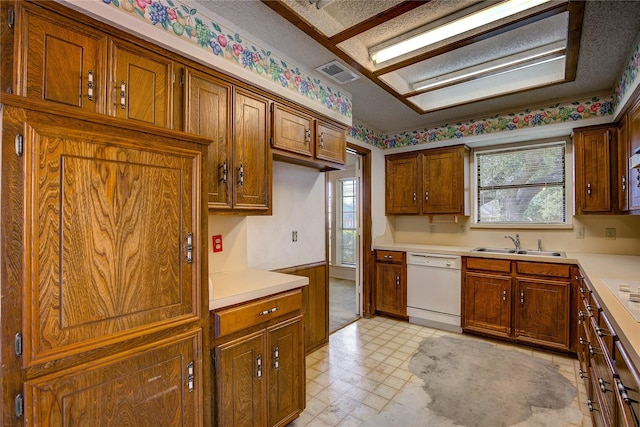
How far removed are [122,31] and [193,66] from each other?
36 cm

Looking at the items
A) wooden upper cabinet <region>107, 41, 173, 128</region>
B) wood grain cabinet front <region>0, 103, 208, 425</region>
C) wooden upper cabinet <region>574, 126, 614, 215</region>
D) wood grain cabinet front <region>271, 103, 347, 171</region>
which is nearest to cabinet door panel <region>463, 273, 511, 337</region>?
wooden upper cabinet <region>574, 126, 614, 215</region>

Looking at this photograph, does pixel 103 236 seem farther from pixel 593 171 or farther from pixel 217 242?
pixel 593 171

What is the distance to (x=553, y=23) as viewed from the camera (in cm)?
204

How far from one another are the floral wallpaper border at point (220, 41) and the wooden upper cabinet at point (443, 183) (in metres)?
1.85

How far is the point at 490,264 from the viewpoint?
3.31 meters

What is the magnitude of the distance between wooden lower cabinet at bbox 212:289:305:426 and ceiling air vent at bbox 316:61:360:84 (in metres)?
1.70

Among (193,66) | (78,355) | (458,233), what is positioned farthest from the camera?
(458,233)

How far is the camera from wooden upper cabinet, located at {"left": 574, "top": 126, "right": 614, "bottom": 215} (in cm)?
294

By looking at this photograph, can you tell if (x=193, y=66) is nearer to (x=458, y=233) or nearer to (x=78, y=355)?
(x=78, y=355)

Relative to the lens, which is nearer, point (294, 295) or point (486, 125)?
point (294, 295)

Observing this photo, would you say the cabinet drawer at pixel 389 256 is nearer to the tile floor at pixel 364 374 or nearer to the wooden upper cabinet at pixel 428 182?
the wooden upper cabinet at pixel 428 182

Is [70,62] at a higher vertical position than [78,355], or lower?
higher

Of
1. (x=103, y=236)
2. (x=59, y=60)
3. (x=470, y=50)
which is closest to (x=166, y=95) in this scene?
(x=59, y=60)

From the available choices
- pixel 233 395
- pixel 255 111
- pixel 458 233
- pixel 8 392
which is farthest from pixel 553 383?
pixel 8 392
